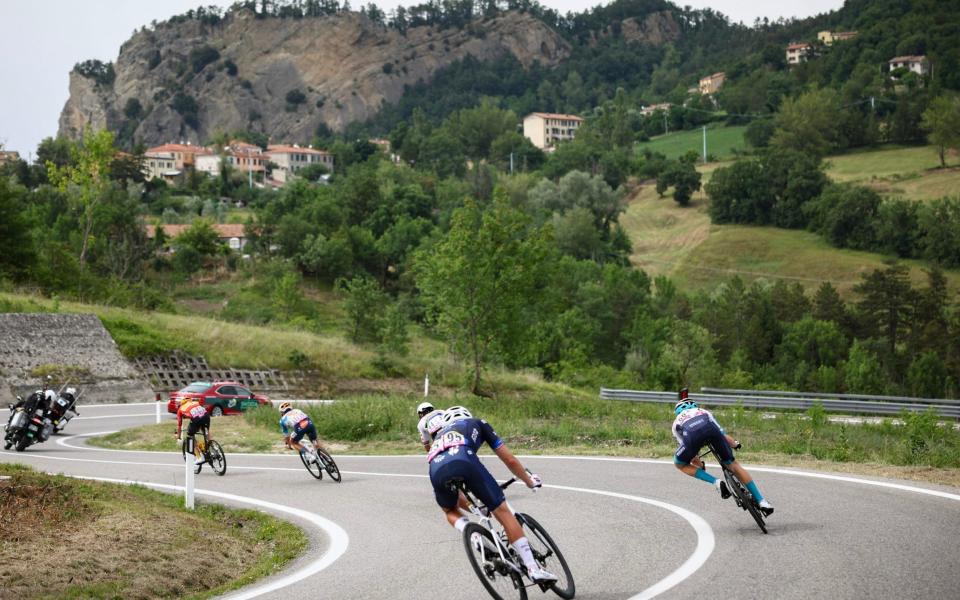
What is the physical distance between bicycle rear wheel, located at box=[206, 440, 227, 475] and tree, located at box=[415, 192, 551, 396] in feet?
79.8

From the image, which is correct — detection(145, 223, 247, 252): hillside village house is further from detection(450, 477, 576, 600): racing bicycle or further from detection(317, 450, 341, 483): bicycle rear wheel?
detection(450, 477, 576, 600): racing bicycle

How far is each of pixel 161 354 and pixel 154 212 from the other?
111604 millimetres

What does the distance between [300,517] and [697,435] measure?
6.07m

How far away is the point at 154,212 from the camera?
149875 mm

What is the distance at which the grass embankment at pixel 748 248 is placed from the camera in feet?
379

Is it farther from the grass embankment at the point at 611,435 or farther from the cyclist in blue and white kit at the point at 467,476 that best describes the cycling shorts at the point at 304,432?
the cyclist in blue and white kit at the point at 467,476

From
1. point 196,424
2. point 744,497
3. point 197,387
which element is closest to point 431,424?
point 744,497

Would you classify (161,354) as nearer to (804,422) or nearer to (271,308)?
(804,422)

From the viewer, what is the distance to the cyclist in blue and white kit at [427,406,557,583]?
8.64 m

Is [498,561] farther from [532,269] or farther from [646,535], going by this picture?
[532,269]

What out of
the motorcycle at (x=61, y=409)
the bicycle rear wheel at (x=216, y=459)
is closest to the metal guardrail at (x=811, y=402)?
the bicycle rear wheel at (x=216, y=459)

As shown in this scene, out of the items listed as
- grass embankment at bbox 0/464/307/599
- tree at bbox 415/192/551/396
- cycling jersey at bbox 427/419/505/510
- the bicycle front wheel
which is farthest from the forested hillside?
the bicycle front wheel

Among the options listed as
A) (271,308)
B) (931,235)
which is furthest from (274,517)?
(931,235)

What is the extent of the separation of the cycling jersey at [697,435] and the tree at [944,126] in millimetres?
148235
